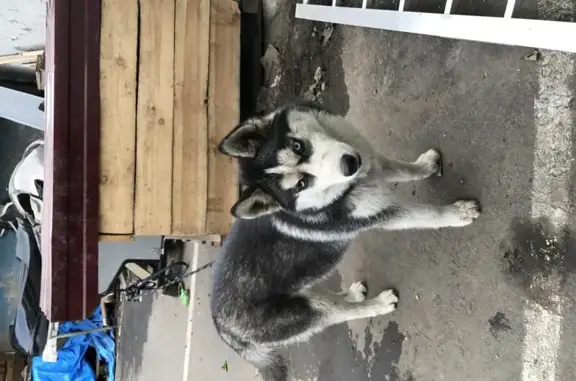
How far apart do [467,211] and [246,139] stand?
4.47 ft

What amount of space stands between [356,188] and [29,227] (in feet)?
15.7

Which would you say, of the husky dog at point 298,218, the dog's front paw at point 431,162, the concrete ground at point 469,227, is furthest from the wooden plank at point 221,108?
the dog's front paw at point 431,162

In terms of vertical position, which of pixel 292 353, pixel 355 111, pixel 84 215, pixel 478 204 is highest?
pixel 355 111

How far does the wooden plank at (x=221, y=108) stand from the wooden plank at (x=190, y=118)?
75 millimetres

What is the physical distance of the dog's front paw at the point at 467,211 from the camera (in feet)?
10.4

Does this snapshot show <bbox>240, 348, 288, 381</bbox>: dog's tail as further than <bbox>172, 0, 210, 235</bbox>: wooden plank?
No

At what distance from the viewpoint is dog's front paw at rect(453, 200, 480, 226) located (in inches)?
125

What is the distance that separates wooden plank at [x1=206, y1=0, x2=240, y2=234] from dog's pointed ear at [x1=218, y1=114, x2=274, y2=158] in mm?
1824

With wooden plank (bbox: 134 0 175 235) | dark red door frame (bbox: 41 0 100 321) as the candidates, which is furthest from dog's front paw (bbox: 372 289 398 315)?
dark red door frame (bbox: 41 0 100 321)

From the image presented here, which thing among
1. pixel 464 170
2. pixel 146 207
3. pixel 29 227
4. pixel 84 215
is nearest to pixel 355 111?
pixel 464 170

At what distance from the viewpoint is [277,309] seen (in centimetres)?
361

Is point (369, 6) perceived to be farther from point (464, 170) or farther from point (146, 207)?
point (146, 207)

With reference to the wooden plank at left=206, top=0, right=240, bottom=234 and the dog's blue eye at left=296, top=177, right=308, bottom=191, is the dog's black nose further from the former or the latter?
the wooden plank at left=206, top=0, right=240, bottom=234

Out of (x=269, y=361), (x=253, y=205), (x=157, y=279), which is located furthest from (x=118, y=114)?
(x=157, y=279)
